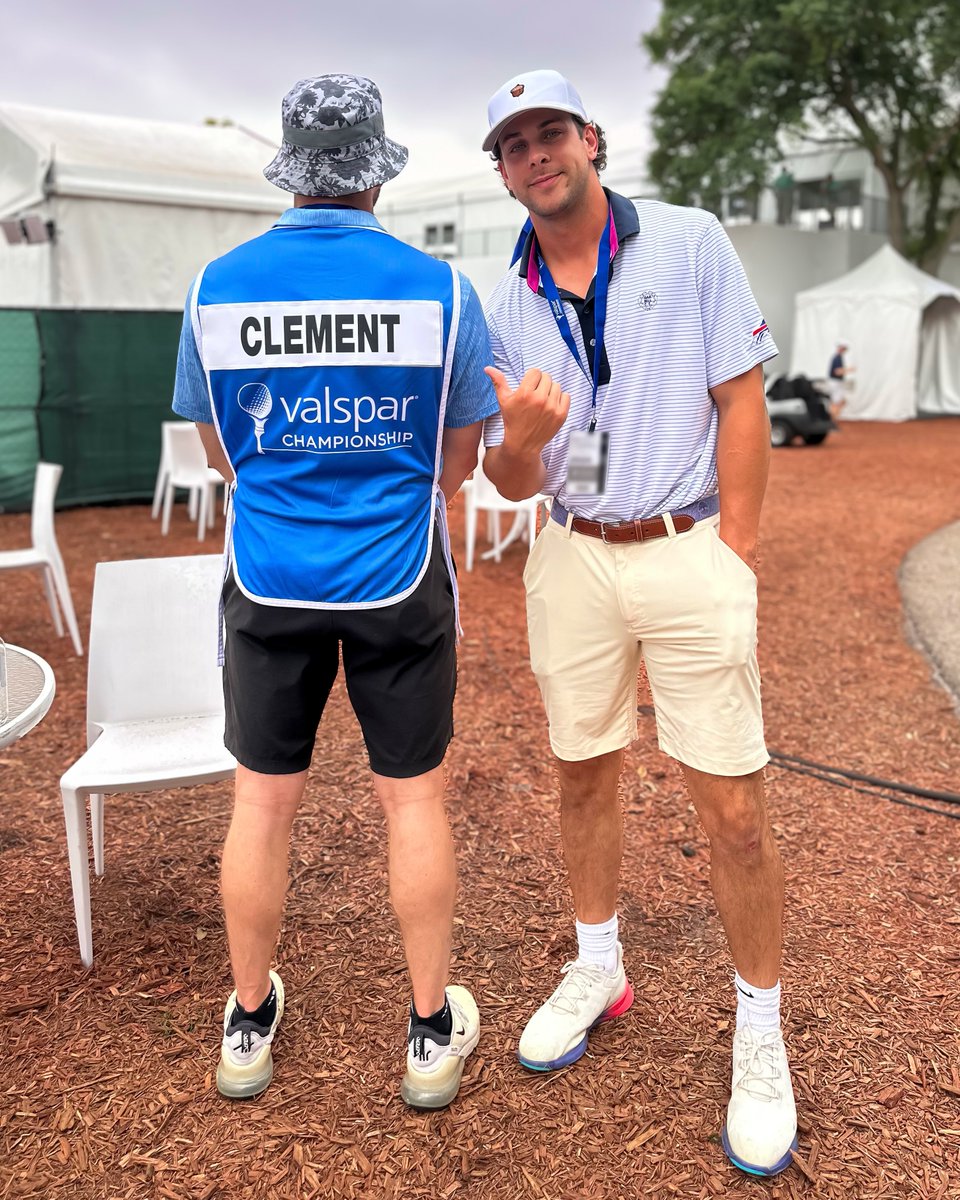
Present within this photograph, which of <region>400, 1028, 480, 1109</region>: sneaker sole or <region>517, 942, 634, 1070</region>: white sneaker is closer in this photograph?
<region>400, 1028, 480, 1109</region>: sneaker sole

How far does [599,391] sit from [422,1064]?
149cm

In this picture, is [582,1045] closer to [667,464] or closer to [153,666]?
[667,464]

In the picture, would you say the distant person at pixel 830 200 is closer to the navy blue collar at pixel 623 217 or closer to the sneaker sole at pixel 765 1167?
the navy blue collar at pixel 623 217

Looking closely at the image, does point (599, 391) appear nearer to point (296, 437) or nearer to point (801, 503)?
point (296, 437)

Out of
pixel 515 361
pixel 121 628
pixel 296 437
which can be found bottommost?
pixel 121 628

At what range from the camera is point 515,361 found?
2164 mm

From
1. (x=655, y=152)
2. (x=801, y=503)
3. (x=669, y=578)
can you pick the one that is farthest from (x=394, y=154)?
(x=655, y=152)

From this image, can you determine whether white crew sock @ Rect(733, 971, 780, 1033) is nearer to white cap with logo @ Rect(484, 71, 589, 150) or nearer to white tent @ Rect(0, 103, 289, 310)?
white cap with logo @ Rect(484, 71, 589, 150)

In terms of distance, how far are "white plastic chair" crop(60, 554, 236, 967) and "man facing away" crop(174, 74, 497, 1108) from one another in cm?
90

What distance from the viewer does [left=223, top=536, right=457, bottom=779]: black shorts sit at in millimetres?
1900

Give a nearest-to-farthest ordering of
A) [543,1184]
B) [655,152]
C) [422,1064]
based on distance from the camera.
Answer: [543,1184]
[422,1064]
[655,152]

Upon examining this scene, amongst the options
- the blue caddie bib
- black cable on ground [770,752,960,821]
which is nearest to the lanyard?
the blue caddie bib

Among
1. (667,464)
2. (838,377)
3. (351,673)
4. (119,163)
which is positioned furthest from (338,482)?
(838,377)

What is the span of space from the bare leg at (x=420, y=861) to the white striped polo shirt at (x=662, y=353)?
2.30ft
